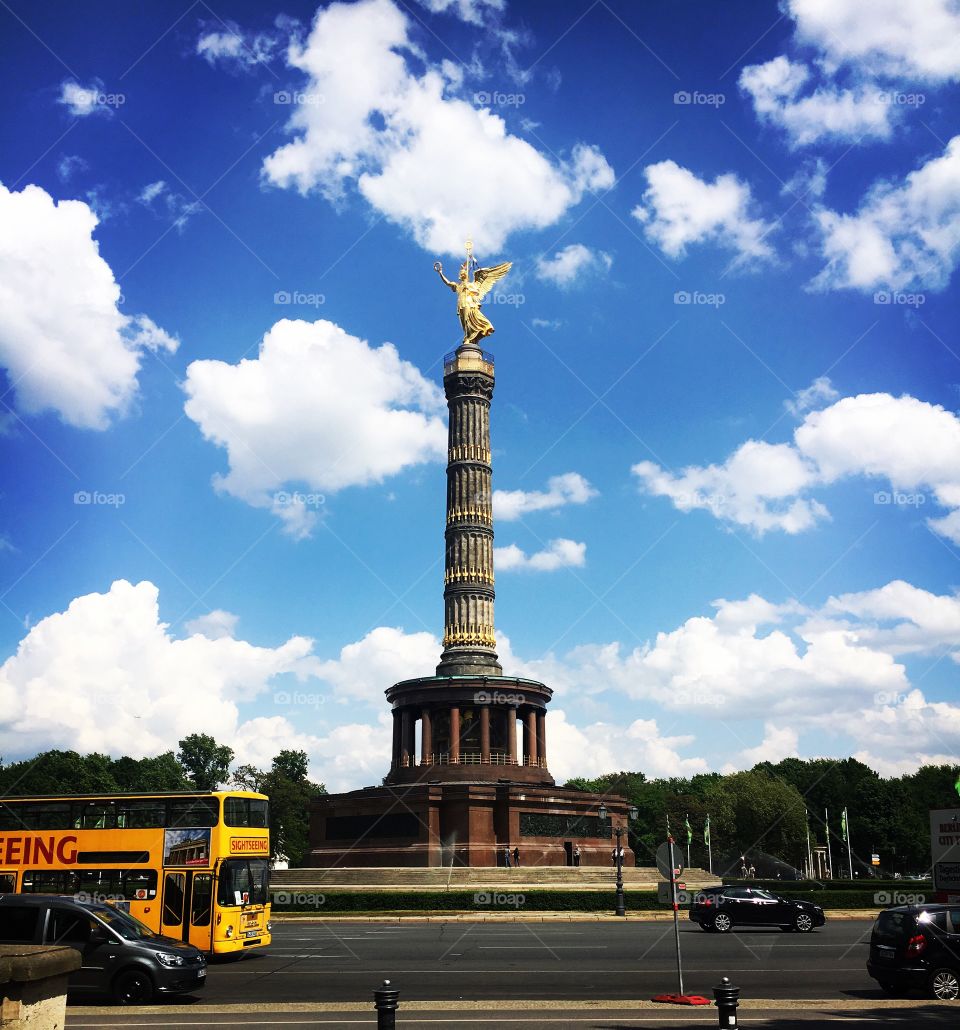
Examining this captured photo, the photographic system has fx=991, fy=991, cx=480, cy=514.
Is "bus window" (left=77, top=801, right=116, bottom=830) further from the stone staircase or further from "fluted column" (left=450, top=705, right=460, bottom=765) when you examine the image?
"fluted column" (left=450, top=705, right=460, bottom=765)

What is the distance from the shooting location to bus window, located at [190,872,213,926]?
70.8 feet

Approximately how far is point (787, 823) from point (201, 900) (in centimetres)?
8907

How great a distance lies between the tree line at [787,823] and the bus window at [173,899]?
78510 millimetres

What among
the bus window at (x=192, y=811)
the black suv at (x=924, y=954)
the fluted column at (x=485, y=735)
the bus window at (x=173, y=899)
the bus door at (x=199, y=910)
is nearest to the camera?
the black suv at (x=924, y=954)

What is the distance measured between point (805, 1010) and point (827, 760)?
421ft

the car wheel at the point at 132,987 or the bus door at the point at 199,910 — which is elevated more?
the bus door at the point at 199,910

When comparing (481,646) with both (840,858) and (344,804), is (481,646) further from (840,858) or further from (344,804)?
(840,858)

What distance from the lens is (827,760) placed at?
438ft

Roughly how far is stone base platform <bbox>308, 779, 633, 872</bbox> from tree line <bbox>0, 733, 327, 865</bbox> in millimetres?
47001

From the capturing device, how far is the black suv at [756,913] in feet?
100

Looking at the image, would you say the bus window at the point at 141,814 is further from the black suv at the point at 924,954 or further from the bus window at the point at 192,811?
the black suv at the point at 924,954

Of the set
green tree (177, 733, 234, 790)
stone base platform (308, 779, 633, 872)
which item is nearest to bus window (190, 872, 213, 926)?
A: stone base platform (308, 779, 633, 872)

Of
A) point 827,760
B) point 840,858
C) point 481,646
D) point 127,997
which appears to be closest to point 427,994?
point 127,997

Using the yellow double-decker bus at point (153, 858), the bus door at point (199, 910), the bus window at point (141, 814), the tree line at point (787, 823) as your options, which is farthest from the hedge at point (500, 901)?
the tree line at point (787, 823)
